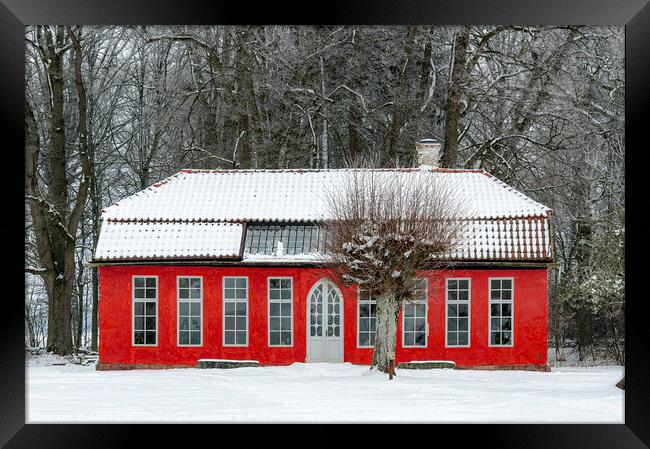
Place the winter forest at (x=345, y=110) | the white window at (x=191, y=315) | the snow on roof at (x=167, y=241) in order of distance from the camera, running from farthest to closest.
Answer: the winter forest at (x=345, y=110) → the white window at (x=191, y=315) → the snow on roof at (x=167, y=241)

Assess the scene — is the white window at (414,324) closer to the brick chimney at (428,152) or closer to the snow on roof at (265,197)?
the snow on roof at (265,197)

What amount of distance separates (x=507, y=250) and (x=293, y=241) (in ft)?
13.9

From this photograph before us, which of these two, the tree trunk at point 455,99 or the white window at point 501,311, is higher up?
the tree trunk at point 455,99

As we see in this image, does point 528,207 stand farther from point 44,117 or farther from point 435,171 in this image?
point 44,117

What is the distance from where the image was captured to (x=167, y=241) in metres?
20.6

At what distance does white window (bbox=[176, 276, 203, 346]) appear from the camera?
20531 mm

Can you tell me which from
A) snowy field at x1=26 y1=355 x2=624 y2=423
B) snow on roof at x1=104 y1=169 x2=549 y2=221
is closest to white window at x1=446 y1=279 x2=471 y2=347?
snowy field at x1=26 y1=355 x2=624 y2=423

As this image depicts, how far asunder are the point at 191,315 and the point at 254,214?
2.42 meters

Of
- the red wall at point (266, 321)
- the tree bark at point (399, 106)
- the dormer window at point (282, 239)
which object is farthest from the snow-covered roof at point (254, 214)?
the tree bark at point (399, 106)

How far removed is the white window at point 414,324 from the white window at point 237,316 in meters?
3.17
